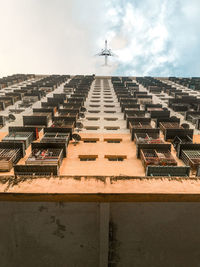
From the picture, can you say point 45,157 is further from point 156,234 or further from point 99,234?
point 156,234

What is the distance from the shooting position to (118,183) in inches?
182

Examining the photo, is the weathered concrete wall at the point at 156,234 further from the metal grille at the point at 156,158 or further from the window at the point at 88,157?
the window at the point at 88,157

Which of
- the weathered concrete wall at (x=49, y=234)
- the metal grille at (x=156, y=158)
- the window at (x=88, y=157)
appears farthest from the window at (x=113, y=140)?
the weathered concrete wall at (x=49, y=234)

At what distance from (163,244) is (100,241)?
1.72m

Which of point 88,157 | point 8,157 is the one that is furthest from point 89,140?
point 8,157

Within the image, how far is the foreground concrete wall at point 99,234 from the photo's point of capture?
182 inches

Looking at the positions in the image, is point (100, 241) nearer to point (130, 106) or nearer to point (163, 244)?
point (163, 244)

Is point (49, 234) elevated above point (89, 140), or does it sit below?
above

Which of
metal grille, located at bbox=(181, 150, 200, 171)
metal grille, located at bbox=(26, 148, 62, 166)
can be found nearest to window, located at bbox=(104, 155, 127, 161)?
metal grille, located at bbox=(26, 148, 62, 166)

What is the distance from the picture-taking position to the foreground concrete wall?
462 cm

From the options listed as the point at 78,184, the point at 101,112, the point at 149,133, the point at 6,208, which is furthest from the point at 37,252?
the point at 101,112

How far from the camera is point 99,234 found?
4797 mm

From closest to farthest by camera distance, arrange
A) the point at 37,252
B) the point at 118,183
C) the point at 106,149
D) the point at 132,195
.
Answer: the point at 132,195
the point at 118,183
the point at 37,252
the point at 106,149

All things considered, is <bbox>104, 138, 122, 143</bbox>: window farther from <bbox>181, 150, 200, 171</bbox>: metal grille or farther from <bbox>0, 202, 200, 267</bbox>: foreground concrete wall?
<bbox>0, 202, 200, 267</bbox>: foreground concrete wall
